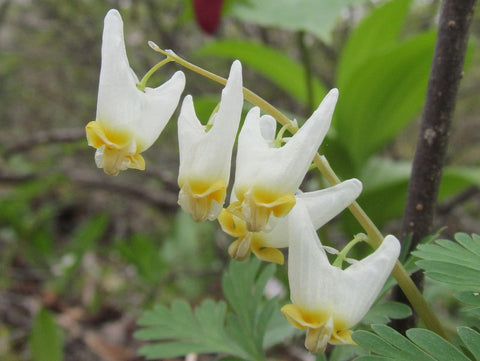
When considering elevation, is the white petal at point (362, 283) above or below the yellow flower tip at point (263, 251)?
above

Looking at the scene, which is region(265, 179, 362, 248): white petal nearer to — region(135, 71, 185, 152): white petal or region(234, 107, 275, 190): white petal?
region(234, 107, 275, 190): white petal

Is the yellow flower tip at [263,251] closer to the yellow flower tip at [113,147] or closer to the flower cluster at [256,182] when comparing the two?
the flower cluster at [256,182]

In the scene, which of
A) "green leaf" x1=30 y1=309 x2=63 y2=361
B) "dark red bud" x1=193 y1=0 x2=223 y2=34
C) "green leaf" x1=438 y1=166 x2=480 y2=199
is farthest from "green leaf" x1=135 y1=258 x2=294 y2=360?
"dark red bud" x1=193 y1=0 x2=223 y2=34

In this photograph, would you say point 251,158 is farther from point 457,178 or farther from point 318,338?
point 457,178

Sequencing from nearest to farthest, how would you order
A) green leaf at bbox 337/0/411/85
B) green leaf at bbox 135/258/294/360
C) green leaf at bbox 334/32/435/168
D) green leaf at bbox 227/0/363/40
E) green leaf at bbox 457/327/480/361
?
1. green leaf at bbox 457/327/480/361
2. green leaf at bbox 135/258/294/360
3. green leaf at bbox 227/0/363/40
4. green leaf at bbox 334/32/435/168
5. green leaf at bbox 337/0/411/85

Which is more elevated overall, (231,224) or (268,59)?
(268,59)

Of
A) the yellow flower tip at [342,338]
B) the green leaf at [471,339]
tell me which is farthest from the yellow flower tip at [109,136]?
the green leaf at [471,339]

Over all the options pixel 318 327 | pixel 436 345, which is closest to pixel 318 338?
pixel 318 327
